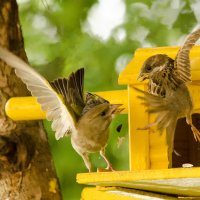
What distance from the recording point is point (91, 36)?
5352mm

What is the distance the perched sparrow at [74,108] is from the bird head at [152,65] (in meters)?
0.27

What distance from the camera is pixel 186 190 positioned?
3.01 meters

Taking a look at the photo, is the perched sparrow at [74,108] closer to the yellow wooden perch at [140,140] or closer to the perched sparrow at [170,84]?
the yellow wooden perch at [140,140]

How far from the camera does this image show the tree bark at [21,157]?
3812 mm

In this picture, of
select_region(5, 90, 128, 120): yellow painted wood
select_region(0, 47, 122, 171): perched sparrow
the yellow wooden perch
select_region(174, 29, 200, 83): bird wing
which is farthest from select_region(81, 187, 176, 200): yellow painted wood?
select_region(174, 29, 200, 83): bird wing

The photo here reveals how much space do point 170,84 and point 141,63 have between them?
288 millimetres

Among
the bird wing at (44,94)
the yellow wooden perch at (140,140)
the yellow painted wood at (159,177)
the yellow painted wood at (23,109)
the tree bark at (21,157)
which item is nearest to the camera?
the yellow painted wood at (159,177)

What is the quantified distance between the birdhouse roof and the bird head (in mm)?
115

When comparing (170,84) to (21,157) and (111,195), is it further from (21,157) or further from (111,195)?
(21,157)

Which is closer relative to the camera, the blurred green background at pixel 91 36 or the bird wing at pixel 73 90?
the bird wing at pixel 73 90

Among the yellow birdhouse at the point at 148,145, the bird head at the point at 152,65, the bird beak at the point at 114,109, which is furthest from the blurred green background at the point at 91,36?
the bird head at the point at 152,65

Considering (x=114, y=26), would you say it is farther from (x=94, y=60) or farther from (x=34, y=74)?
(x=34, y=74)

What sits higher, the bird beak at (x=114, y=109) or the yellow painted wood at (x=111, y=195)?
the bird beak at (x=114, y=109)

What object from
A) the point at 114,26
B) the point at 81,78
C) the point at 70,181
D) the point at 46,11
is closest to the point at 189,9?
the point at 114,26
